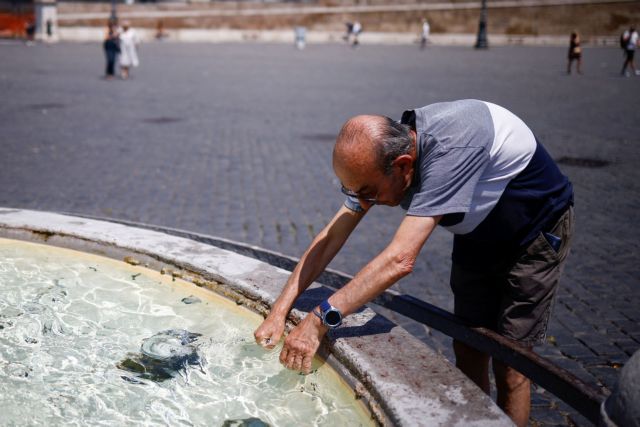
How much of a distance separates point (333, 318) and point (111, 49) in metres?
18.5

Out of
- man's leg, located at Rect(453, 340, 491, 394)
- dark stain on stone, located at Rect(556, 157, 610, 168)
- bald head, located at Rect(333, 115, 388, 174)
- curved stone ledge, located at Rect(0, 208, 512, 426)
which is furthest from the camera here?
dark stain on stone, located at Rect(556, 157, 610, 168)

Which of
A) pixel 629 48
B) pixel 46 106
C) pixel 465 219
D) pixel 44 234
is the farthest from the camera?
pixel 629 48

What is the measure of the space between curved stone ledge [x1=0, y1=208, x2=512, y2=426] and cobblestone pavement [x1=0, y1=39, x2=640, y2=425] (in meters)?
1.10

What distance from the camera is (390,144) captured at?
2.37 m

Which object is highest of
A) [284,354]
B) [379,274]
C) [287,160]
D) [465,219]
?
[465,219]

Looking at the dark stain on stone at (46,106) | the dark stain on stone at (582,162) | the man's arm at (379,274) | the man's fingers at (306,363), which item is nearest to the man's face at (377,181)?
the man's arm at (379,274)

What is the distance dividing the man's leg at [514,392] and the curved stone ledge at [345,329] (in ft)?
1.52

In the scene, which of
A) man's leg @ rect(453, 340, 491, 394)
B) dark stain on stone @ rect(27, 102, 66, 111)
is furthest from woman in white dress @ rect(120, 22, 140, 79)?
man's leg @ rect(453, 340, 491, 394)

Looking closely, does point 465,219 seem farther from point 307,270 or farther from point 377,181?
point 307,270


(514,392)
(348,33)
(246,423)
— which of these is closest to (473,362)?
(514,392)

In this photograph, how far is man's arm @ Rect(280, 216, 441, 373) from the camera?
7.77ft

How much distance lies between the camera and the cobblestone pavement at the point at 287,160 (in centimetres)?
477

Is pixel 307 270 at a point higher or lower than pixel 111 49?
lower

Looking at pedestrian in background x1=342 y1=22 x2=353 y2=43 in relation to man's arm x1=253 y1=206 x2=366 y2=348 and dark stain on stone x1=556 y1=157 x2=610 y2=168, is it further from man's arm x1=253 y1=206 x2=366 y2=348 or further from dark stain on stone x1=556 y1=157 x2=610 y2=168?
man's arm x1=253 y1=206 x2=366 y2=348
